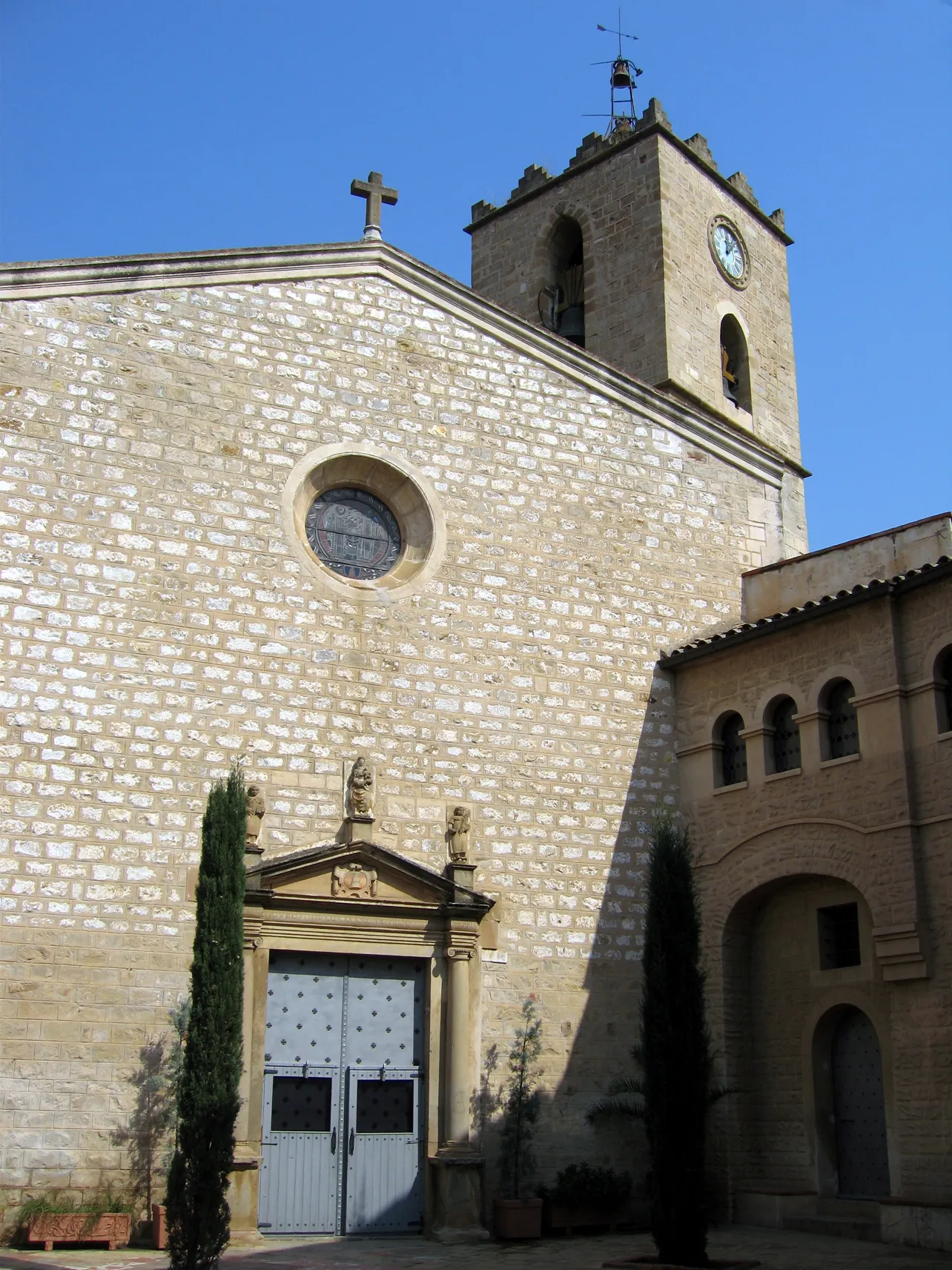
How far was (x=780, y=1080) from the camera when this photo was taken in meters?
14.3

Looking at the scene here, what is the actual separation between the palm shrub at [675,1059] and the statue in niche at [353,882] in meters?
2.83

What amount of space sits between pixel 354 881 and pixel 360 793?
2.75 ft

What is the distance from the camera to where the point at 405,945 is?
44.9 ft

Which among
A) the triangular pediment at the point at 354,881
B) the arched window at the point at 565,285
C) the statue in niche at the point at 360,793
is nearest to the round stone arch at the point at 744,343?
the arched window at the point at 565,285

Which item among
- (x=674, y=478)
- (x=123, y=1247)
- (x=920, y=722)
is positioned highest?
(x=674, y=478)

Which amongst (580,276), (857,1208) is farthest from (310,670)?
(580,276)

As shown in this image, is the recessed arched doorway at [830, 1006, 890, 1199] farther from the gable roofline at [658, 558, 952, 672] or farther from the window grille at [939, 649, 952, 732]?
the gable roofline at [658, 558, 952, 672]

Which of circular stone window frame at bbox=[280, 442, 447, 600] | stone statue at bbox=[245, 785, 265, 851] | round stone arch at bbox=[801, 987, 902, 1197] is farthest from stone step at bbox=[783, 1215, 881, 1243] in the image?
circular stone window frame at bbox=[280, 442, 447, 600]

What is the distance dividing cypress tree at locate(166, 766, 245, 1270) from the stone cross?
766 centimetres

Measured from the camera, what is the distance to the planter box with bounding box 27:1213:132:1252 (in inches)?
445

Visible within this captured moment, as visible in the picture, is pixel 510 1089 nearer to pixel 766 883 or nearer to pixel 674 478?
pixel 766 883

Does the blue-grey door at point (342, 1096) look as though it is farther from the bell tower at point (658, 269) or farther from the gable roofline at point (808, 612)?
the bell tower at point (658, 269)

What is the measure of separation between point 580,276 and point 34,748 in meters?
14.3

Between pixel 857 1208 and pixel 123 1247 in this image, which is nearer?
pixel 123 1247
